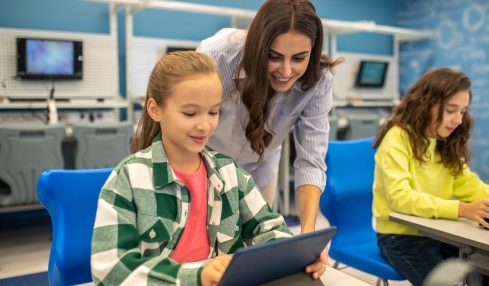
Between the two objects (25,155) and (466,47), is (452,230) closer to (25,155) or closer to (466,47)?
(25,155)

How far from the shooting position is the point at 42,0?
3.83 metres

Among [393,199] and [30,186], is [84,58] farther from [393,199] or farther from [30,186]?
[393,199]

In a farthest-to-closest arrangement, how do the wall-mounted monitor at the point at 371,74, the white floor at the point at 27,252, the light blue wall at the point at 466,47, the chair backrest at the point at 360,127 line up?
1. the wall-mounted monitor at the point at 371,74
2. the light blue wall at the point at 466,47
3. the chair backrest at the point at 360,127
4. the white floor at the point at 27,252

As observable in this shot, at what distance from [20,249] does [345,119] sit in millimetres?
3068

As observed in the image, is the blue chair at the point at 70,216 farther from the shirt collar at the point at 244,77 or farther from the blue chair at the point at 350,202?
the blue chair at the point at 350,202

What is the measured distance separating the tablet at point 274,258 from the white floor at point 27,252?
1592 millimetres

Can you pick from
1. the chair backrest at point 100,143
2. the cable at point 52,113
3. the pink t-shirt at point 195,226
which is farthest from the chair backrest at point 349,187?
the cable at point 52,113

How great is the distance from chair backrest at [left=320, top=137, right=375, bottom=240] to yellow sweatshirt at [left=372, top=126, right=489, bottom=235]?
6.1 inches

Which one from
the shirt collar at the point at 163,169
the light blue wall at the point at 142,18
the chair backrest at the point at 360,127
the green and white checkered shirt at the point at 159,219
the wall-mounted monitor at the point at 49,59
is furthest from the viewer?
the chair backrest at the point at 360,127

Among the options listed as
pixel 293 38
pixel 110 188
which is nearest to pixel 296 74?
pixel 293 38

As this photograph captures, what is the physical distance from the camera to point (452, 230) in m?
1.28

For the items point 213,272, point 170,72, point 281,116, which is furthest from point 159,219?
point 281,116

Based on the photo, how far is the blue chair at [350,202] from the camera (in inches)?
70.9

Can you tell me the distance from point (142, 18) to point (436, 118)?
3344mm
